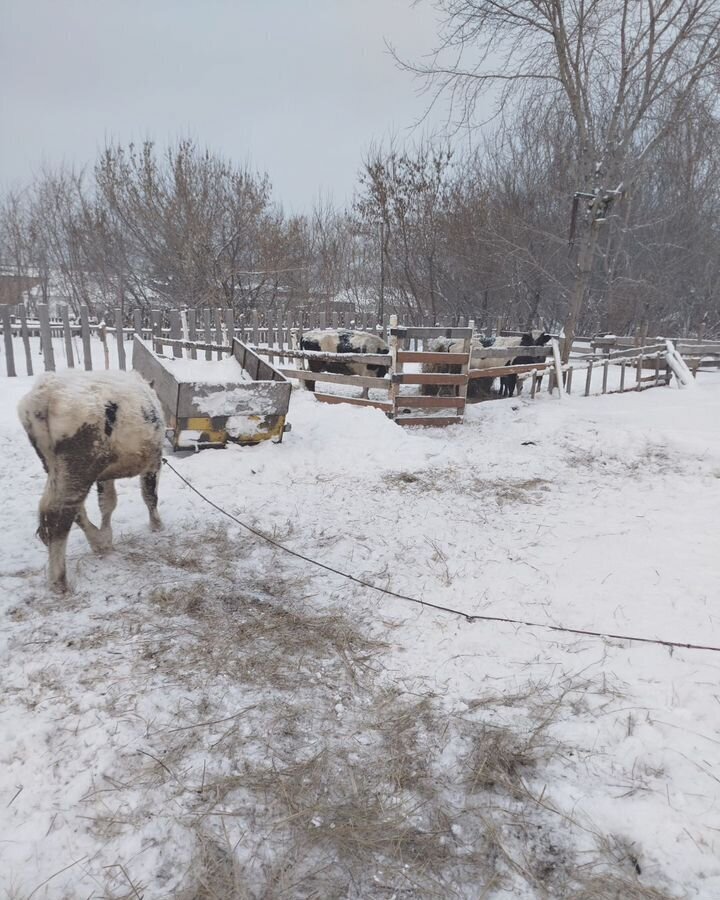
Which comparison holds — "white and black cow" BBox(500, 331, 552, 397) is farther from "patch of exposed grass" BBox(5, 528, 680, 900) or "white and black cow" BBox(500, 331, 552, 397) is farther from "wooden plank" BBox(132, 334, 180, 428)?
"patch of exposed grass" BBox(5, 528, 680, 900)

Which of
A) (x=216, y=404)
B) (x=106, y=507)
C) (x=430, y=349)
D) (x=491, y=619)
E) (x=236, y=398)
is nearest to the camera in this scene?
(x=491, y=619)

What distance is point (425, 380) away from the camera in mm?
9180

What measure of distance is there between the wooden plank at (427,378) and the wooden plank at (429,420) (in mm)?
628

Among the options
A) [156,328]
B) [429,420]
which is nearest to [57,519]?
[429,420]

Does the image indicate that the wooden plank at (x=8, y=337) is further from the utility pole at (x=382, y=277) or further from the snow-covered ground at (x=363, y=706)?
the utility pole at (x=382, y=277)

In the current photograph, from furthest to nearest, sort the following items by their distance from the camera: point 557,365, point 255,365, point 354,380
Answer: point 557,365, point 354,380, point 255,365

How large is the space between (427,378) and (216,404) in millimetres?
4053

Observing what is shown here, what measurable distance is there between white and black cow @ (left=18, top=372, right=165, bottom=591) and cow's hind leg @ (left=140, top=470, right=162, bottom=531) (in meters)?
0.49

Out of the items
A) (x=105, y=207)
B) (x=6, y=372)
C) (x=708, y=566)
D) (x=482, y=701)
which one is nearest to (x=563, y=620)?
(x=482, y=701)

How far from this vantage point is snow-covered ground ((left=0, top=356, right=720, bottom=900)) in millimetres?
1875

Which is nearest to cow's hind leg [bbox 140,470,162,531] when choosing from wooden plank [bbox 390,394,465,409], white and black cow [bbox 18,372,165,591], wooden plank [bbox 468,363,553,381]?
white and black cow [bbox 18,372,165,591]

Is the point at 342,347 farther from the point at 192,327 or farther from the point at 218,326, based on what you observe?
the point at 192,327

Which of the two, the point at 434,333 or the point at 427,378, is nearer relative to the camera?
the point at 427,378

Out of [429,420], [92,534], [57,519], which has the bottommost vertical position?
[92,534]
